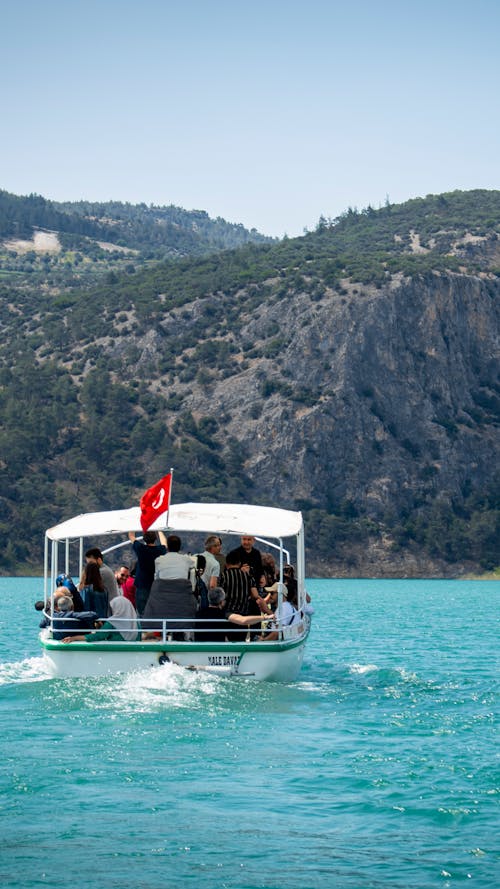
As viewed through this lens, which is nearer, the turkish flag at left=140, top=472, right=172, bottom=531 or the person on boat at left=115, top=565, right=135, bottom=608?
the turkish flag at left=140, top=472, right=172, bottom=531

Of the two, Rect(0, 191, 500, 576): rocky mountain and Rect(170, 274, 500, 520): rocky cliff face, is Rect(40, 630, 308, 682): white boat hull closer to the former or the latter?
Rect(0, 191, 500, 576): rocky mountain

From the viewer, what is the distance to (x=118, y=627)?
72.1 ft

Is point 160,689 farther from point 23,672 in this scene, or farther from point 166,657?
point 23,672

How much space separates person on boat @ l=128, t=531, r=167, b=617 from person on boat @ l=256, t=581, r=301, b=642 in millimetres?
2110

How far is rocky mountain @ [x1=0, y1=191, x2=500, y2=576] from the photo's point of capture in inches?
4670

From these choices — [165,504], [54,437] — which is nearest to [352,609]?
[165,504]

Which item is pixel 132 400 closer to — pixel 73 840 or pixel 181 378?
pixel 181 378

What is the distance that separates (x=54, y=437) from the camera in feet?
404

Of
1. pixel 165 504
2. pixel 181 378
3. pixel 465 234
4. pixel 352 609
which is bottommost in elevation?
pixel 352 609

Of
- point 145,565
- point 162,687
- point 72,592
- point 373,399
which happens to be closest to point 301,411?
point 373,399

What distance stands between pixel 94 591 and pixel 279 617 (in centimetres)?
318

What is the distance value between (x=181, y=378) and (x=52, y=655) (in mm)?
111403

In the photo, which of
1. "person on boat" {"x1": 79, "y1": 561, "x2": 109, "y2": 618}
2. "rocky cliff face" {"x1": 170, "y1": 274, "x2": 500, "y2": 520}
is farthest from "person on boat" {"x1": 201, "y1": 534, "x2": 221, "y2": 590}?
"rocky cliff face" {"x1": 170, "y1": 274, "x2": 500, "y2": 520}

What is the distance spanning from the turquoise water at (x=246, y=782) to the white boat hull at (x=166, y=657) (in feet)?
0.85
